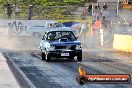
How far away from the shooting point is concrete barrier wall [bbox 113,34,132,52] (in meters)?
29.5

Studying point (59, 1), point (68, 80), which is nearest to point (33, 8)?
point (59, 1)

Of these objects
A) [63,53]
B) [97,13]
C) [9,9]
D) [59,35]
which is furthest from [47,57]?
[9,9]

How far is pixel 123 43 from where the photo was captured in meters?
31.0

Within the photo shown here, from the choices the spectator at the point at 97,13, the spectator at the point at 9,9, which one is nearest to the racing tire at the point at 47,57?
the spectator at the point at 97,13

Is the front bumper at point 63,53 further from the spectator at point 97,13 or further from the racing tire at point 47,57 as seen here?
the spectator at point 97,13

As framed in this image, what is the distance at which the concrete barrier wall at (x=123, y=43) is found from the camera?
2948 cm

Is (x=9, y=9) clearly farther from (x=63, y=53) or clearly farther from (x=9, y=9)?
(x=63, y=53)

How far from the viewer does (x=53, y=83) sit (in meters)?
12.9

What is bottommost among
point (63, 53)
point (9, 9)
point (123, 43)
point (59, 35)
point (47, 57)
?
point (123, 43)

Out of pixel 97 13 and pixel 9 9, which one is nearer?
pixel 97 13

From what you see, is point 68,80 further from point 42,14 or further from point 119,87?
point 42,14

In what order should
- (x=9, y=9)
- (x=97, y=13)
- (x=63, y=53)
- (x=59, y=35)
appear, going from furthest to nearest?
(x=9, y=9) → (x=97, y=13) → (x=59, y=35) → (x=63, y=53)

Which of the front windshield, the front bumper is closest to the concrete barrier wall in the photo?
the front windshield

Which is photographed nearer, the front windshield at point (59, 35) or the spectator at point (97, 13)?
the front windshield at point (59, 35)
